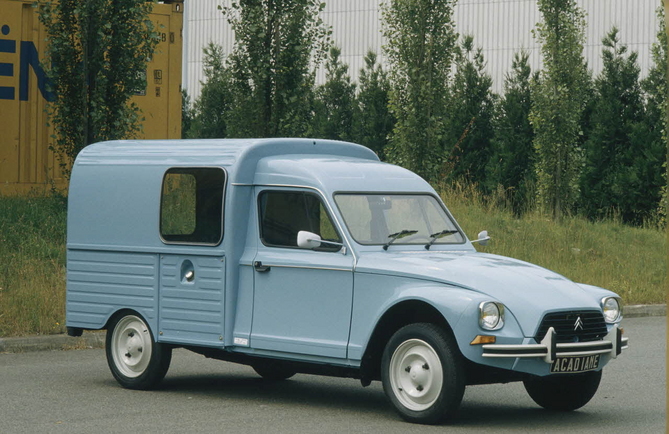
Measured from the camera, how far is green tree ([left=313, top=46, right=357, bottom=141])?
35.5m

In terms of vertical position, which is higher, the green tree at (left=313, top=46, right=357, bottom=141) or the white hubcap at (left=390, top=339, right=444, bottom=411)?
the green tree at (left=313, top=46, right=357, bottom=141)

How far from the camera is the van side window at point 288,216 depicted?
30.2 feet

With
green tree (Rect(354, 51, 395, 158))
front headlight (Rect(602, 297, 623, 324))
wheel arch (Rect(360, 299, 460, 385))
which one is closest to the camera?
wheel arch (Rect(360, 299, 460, 385))

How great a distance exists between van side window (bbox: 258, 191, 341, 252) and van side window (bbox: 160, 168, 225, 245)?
1.26ft

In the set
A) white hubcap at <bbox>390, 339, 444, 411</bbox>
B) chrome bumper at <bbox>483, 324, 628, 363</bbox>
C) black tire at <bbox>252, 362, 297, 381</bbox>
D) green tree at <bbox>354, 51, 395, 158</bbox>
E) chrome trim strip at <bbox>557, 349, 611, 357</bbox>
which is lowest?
black tire at <bbox>252, 362, 297, 381</bbox>

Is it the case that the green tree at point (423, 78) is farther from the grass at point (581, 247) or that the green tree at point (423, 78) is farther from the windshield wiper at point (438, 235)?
the windshield wiper at point (438, 235)

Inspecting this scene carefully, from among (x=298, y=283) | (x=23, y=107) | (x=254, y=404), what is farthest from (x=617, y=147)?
(x=254, y=404)

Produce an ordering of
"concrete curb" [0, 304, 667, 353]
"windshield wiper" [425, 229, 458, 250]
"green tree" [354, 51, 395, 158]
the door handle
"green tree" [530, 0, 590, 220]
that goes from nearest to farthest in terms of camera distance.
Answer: the door handle < "windshield wiper" [425, 229, 458, 250] < "concrete curb" [0, 304, 667, 353] < "green tree" [530, 0, 590, 220] < "green tree" [354, 51, 395, 158]

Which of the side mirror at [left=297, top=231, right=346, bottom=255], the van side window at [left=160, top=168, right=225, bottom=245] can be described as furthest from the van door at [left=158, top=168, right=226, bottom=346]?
the side mirror at [left=297, top=231, right=346, bottom=255]

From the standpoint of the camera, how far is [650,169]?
3011 cm

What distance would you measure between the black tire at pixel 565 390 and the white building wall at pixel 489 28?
24.9m

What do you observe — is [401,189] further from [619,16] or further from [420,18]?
[619,16]

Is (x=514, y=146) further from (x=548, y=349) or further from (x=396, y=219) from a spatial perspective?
(x=548, y=349)

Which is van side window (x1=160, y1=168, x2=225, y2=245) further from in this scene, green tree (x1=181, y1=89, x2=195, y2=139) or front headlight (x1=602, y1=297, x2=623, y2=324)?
green tree (x1=181, y1=89, x2=195, y2=139)
